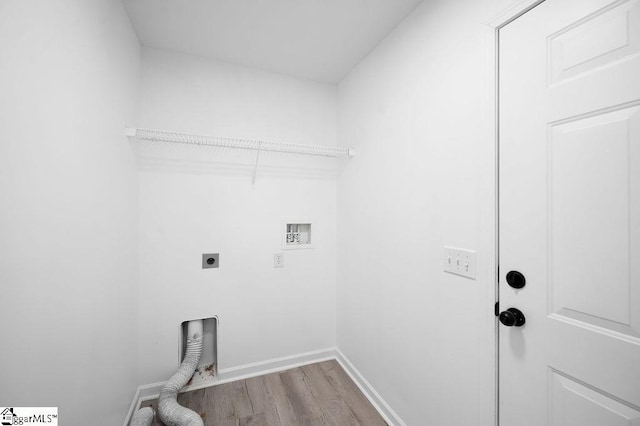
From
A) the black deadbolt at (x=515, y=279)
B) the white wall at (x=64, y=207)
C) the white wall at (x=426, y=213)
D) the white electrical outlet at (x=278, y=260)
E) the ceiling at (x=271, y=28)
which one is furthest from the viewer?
the white electrical outlet at (x=278, y=260)

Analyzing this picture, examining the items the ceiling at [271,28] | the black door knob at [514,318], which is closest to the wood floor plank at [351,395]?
the black door knob at [514,318]

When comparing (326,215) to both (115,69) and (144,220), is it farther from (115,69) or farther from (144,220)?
(115,69)

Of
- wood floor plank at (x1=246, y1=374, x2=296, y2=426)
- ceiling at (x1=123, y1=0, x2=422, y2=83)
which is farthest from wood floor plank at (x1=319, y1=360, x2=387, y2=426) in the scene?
ceiling at (x1=123, y1=0, x2=422, y2=83)

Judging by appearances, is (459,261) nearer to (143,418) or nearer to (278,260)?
(278,260)

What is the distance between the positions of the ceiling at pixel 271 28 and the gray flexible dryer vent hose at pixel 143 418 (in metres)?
2.38

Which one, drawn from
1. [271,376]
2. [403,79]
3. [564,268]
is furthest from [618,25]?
[271,376]

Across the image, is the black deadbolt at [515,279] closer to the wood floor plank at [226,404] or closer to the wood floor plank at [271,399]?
the wood floor plank at [271,399]

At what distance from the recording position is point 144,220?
1.83 meters

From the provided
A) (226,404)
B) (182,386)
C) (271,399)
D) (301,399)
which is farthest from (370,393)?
(182,386)

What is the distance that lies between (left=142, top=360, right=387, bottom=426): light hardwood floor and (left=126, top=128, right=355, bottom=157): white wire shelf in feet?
5.78

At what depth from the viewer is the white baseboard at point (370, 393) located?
162cm

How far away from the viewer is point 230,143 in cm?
191

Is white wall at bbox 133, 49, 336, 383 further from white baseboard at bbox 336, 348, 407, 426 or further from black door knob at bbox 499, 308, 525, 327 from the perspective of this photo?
black door knob at bbox 499, 308, 525, 327

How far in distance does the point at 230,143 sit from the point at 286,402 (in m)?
1.87
